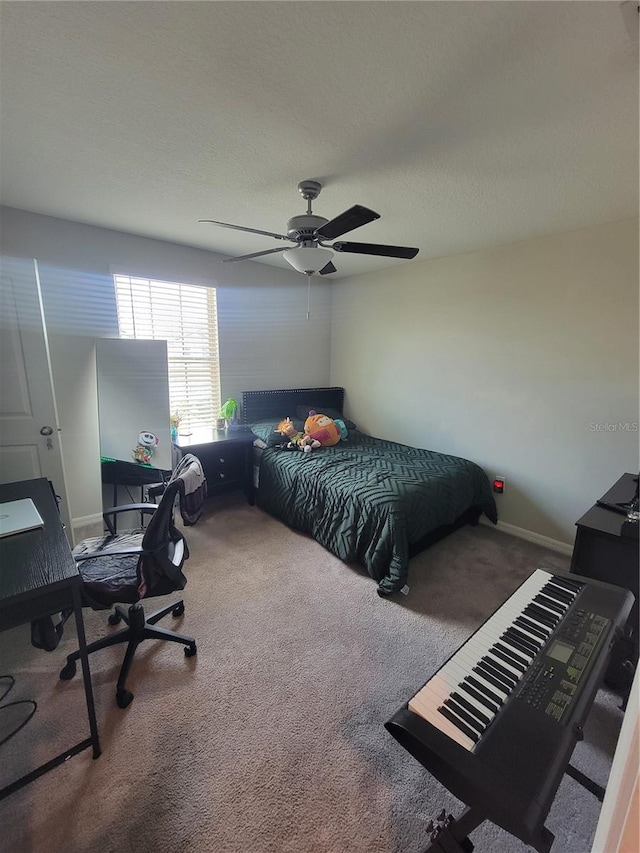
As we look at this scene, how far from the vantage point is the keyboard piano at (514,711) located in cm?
76

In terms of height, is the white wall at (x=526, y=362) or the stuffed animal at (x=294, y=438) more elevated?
the white wall at (x=526, y=362)

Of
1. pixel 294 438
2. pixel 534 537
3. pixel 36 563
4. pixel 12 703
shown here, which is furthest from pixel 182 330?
pixel 534 537

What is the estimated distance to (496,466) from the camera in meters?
3.19

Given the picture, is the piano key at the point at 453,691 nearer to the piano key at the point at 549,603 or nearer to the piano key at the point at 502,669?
the piano key at the point at 502,669

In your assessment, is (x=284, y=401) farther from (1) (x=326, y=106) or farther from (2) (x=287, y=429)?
(1) (x=326, y=106)

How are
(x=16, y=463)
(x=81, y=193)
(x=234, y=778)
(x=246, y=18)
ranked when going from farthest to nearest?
1. (x=16, y=463)
2. (x=81, y=193)
3. (x=234, y=778)
4. (x=246, y=18)

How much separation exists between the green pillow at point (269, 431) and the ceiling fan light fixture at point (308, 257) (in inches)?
66.5

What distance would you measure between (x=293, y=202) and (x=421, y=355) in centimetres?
199

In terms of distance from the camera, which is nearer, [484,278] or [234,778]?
[234,778]

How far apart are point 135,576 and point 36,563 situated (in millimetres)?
439

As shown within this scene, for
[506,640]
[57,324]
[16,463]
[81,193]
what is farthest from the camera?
[57,324]

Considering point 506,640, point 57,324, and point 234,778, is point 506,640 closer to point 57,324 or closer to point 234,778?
point 234,778

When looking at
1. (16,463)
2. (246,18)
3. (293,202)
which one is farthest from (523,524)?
(16,463)

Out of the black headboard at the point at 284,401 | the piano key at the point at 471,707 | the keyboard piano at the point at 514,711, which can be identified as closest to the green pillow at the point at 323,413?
the black headboard at the point at 284,401
